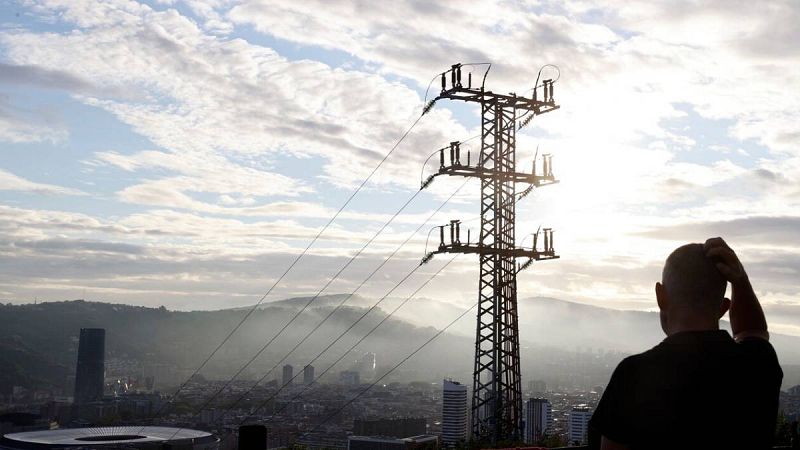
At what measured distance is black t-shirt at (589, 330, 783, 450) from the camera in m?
2.30

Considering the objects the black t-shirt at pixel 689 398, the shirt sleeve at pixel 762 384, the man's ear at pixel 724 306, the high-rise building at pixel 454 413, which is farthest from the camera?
the high-rise building at pixel 454 413

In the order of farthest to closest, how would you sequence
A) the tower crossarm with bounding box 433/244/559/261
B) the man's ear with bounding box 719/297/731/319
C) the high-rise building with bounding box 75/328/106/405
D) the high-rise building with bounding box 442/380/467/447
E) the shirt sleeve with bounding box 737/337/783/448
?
the high-rise building with bounding box 75/328/106/405, the high-rise building with bounding box 442/380/467/447, the tower crossarm with bounding box 433/244/559/261, the man's ear with bounding box 719/297/731/319, the shirt sleeve with bounding box 737/337/783/448

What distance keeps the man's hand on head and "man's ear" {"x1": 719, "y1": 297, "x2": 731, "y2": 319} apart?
7 cm

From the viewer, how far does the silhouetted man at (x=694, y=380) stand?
231 centimetres

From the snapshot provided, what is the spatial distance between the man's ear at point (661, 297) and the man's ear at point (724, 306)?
0.54ft

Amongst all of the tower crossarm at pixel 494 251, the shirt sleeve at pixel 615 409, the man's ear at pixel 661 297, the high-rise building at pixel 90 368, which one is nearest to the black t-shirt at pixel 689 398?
the shirt sleeve at pixel 615 409

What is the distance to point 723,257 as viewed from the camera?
2492 mm

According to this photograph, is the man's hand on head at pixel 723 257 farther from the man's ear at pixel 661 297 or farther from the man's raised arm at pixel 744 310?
the man's ear at pixel 661 297

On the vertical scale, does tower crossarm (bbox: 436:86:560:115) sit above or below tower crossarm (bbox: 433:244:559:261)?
above

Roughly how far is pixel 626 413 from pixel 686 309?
39 centimetres

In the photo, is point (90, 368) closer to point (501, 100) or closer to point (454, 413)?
point (454, 413)

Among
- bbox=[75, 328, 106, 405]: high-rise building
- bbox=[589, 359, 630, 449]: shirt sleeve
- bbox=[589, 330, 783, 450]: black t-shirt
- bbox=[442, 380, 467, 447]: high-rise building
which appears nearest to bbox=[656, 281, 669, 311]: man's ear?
bbox=[589, 330, 783, 450]: black t-shirt

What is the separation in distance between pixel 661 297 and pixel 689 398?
351mm

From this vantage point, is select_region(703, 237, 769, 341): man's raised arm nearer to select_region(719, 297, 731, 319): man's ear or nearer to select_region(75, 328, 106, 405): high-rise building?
select_region(719, 297, 731, 319): man's ear
